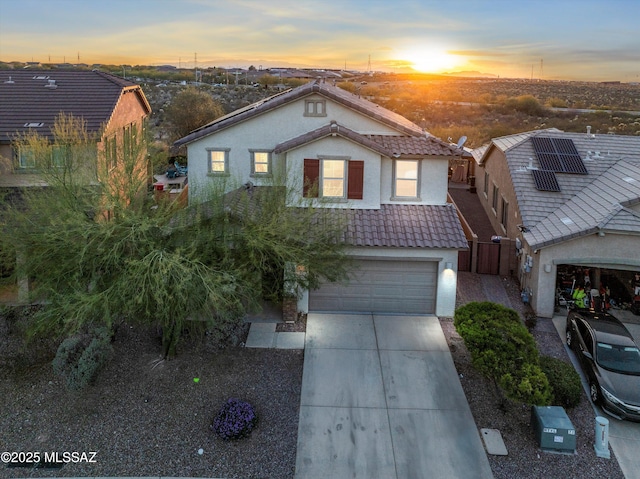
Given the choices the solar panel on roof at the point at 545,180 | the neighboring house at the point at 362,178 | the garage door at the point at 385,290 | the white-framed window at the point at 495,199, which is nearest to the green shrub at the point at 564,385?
the neighboring house at the point at 362,178

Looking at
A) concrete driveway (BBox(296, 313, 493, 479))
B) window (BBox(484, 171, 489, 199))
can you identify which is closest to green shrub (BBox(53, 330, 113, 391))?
concrete driveway (BBox(296, 313, 493, 479))

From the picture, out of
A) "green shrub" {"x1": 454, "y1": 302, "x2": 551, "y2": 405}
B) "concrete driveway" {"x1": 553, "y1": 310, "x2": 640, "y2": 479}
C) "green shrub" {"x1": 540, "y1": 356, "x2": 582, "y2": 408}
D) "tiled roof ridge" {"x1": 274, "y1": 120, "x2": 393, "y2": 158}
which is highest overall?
"tiled roof ridge" {"x1": 274, "y1": 120, "x2": 393, "y2": 158}

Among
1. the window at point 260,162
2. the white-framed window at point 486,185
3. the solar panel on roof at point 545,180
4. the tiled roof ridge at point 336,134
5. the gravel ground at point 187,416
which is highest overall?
the tiled roof ridge at point 336,134

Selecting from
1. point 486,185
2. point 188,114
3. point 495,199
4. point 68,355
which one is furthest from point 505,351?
point 188,114

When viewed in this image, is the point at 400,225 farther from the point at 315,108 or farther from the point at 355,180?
the point at 315,108

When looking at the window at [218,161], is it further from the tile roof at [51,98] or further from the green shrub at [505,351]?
the green shrub at [505,351]

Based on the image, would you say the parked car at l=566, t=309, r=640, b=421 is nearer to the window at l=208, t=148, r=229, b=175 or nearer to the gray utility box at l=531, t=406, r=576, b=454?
the gray utility box at l=531, t=406, r=576, b=454

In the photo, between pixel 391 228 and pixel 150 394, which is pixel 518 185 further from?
pixel 150 394

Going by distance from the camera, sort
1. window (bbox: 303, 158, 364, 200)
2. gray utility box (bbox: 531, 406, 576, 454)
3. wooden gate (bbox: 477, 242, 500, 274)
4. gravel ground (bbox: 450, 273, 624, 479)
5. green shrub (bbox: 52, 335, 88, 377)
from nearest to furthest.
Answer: gravel ground (bbox: 450, 273, 624, 479)
gray utility box (bbox: 531, 406, 576, 454)
green shrub (bbox: 52, 335, 88, 377)
window (bbox: 303, 158, 364, 200)
wooden gate (bbox: 477, 242, 500, 274)
